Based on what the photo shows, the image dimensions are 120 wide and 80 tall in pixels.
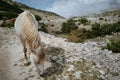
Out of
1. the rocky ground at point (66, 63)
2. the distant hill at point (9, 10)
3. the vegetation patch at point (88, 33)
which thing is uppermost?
the distant hill at point (9, 10)

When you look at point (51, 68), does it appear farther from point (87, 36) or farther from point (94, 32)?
point (94, 32)

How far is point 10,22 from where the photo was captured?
74.9 feet

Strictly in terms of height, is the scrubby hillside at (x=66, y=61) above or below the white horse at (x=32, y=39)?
below

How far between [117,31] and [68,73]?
12.0 m

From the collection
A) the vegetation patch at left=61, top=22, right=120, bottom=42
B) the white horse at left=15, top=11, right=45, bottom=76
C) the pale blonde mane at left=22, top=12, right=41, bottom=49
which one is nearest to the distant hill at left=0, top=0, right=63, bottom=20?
the vegetation patch at left=61, top=22, right=120, bottom=42

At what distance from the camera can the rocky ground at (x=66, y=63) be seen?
11.4 meters

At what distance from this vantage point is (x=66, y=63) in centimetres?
1255

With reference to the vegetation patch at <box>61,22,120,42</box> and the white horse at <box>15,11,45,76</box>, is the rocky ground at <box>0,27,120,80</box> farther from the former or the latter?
the white horse at <box>15,11,45,76</box>

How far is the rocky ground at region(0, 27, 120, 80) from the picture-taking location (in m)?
11.4

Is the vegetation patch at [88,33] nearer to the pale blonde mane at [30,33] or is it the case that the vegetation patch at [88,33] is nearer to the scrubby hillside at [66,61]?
the scrubby hillside at [66,61]

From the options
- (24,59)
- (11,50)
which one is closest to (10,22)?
A: (11,50)

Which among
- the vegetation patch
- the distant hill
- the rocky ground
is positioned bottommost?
the rocky ground

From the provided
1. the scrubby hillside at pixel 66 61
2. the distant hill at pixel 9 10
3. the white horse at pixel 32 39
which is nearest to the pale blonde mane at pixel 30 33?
the white horse at pixel 32 39

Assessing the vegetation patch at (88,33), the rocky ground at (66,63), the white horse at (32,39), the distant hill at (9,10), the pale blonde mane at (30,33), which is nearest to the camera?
the white horse at (32,39)
